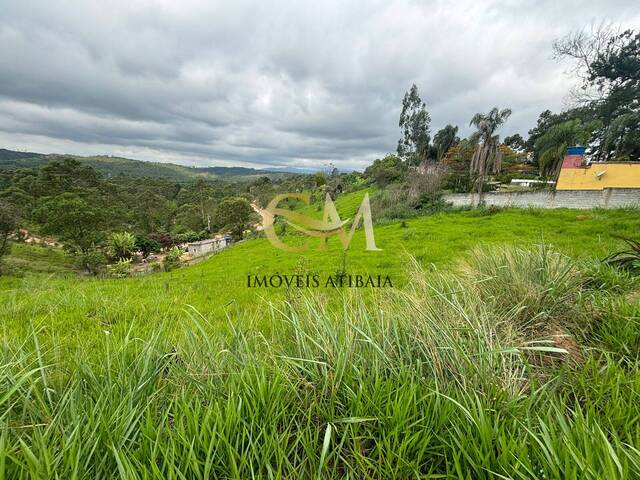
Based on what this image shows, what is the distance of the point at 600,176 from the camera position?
14.3 meters

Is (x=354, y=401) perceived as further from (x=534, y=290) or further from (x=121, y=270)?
(x=121, y=270)

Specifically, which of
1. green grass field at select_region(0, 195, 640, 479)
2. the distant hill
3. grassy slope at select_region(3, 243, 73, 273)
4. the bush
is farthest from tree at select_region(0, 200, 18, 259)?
the distant hill

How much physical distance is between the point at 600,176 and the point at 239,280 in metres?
19.7

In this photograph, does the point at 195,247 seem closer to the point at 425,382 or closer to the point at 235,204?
the point at 235,204

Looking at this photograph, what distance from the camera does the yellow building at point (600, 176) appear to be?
1368 centimetres

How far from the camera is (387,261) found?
756 centimetres

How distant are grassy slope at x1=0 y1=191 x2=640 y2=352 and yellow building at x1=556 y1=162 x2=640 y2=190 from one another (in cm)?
443

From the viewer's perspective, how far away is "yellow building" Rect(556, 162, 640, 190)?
13.7m

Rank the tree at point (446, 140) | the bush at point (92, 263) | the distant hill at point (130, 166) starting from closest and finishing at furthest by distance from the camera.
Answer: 1. the bush at point (92, 263)
2. the tree at point (446, 140)
3. the distant hill at point (130, 166)

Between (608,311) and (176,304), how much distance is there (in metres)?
4.99

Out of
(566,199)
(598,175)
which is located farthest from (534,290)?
(598,175)

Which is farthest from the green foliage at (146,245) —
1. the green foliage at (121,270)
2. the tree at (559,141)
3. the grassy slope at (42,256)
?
the tree at (559,141)

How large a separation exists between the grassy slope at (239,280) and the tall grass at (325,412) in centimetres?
56

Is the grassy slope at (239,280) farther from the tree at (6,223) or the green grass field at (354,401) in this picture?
the tree at (6,223)
